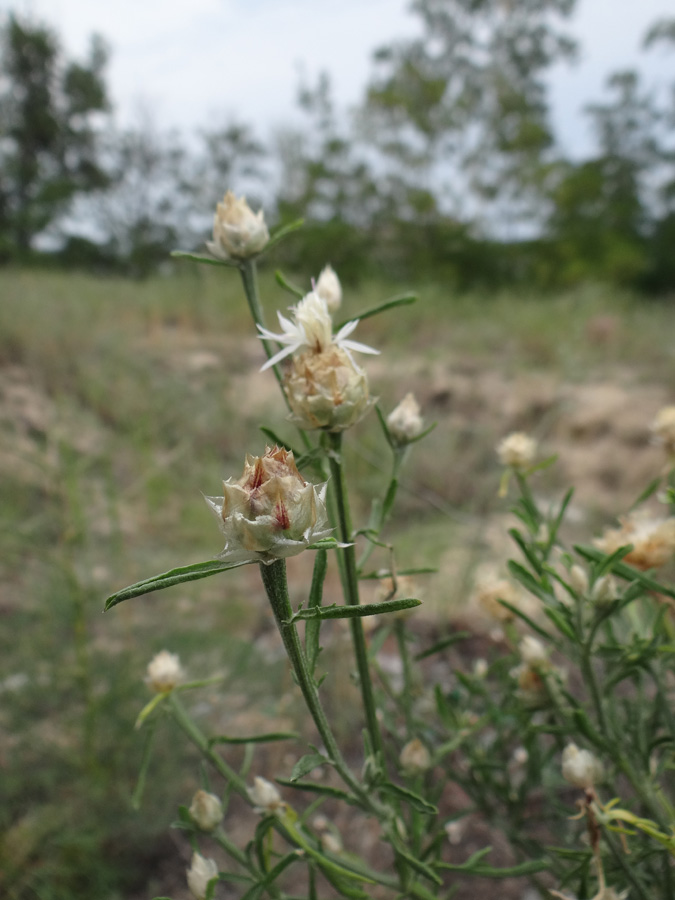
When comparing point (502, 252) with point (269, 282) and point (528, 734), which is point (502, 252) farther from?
point (528, 734)

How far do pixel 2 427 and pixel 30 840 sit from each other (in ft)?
3.59

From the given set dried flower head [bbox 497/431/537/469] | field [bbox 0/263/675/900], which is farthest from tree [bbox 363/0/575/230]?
dried flower head [bbox 497/431/537/469]

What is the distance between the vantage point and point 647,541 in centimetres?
42

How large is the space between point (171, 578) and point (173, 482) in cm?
172

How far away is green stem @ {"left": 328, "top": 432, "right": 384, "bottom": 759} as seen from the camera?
1.03 feet

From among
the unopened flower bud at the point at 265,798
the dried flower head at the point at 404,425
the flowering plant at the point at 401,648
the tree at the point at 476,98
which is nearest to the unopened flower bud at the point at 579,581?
the flowering plant at the point at 401,648

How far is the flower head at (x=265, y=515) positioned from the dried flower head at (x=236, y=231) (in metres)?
0.19

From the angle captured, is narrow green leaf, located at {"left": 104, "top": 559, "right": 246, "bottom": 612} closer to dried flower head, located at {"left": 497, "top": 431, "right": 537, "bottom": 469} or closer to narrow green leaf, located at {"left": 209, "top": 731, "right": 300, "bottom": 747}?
narrow green leaf, located at {"left": 209, "top": 731, "right": 300, "bottom": 747}

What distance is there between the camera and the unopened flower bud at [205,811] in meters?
0.41

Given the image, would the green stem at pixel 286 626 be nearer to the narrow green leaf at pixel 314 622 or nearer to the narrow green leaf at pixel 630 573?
the narrow green leaf at pixel 314 622

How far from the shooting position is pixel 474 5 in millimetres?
7312

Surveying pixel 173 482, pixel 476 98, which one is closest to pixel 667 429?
pixel 173 482

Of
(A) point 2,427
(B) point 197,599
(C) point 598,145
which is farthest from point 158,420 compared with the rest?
(C) point 598,145

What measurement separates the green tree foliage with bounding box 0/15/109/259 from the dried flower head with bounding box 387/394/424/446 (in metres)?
9.24
